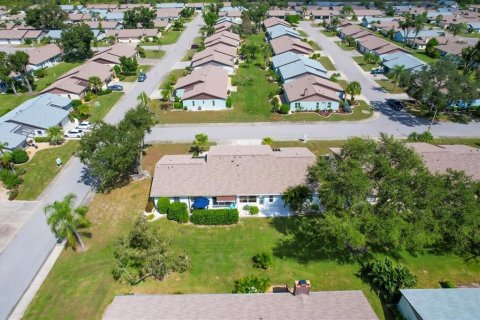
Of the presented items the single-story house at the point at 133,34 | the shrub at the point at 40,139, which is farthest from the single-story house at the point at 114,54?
the shrub at the point at 40,139

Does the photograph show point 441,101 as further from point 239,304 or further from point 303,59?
point 239,304

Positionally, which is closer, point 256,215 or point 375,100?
point 256,215

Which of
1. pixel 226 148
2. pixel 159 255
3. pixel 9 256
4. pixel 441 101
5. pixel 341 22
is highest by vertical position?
pixel 341 22

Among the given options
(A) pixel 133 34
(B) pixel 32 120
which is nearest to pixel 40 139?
(B) pixel 32 120

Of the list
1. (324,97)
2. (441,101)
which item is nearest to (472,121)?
(441,101)

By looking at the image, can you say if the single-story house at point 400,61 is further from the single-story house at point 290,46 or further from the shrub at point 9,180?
the shrub at point 9,180

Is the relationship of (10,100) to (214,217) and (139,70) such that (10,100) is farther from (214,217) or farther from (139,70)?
(214,217)
